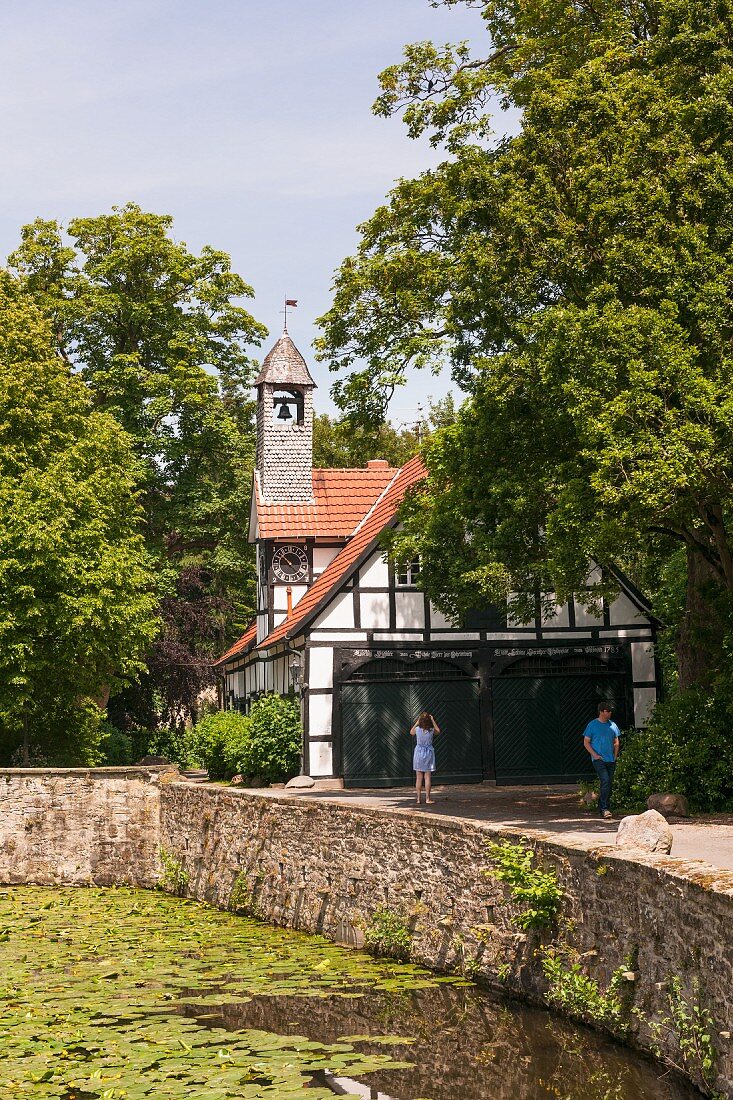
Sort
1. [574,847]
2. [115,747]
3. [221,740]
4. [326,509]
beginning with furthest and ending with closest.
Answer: [115,747]
[326,509]
[221,740]
[574,847]

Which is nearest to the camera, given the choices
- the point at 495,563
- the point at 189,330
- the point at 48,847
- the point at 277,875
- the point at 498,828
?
the point at 498,828

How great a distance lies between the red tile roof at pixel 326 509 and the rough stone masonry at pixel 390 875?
26.4 ft

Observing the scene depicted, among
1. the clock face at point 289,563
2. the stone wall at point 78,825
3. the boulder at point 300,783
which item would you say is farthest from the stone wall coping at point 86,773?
the clock face at point 289,563

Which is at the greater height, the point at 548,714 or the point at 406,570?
the point at 406,570

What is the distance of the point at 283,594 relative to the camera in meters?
28.1

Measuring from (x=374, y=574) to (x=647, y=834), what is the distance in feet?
47.4

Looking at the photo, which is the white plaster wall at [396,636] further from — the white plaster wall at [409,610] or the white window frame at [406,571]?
the white window frame at [406,571]

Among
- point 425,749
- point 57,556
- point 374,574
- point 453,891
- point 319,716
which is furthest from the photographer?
point 374,574

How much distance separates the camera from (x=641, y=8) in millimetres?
17297

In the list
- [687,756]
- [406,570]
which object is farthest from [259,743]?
[687,756]

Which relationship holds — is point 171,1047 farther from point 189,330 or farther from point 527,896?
point 189,330

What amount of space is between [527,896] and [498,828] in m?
1.09

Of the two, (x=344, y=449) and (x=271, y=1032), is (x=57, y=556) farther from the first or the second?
(x=344, y=449)

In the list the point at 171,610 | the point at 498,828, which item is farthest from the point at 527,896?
the point at 171,610
